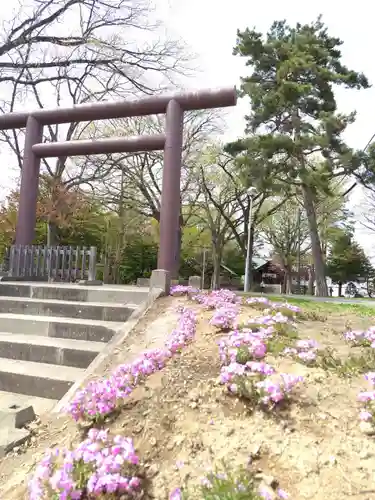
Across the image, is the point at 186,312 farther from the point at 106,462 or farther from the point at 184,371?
the point at 106,462

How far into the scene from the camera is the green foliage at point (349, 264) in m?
39.1

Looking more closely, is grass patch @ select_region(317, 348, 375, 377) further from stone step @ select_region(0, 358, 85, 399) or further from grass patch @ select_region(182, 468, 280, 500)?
stone step @ select_region(0, 358, 85, 399)

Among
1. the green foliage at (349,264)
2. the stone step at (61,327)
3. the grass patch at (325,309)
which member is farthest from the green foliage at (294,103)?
the green foliage at (349,264)

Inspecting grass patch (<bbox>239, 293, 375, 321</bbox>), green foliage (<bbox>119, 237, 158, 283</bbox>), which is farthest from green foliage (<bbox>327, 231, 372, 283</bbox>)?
grass patch (<bbox>239, 293, 375, 321</bbox>)

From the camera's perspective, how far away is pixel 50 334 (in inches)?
211

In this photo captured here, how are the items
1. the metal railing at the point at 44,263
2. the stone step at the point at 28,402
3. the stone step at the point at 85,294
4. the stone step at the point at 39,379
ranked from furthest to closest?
the metal railing at the point at 44,263, the stone step at the point at 85,294, the stone step at the point at 39,379, the stone step at the point at 28,402

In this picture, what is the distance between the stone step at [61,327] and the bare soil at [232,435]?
5.75 feet

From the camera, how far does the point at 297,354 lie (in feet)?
10.8

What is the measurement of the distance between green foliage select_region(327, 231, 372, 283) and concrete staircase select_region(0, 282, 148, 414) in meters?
35.2

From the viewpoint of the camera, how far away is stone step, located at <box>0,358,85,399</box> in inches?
162

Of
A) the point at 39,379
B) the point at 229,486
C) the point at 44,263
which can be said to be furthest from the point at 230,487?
the point at 44,263

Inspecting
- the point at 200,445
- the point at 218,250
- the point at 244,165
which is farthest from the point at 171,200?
the point at 218,250

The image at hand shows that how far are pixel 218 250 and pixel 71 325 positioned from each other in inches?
821

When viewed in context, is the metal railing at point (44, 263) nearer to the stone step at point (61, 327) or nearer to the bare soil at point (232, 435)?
the stone step at point (61, 327)
